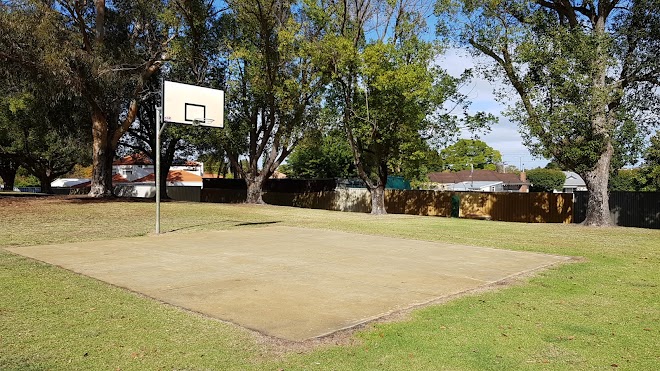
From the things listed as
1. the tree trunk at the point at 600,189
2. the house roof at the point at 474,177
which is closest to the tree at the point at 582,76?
→ the tree trunk at the point at 600,189

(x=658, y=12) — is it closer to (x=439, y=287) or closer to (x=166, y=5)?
(x=439, y=287)

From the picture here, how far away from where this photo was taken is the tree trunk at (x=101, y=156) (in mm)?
28484

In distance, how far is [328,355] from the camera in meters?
4.79

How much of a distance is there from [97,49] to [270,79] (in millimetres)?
9229

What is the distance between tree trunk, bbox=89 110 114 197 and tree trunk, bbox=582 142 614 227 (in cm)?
2556

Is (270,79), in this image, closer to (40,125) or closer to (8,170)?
(40,125)

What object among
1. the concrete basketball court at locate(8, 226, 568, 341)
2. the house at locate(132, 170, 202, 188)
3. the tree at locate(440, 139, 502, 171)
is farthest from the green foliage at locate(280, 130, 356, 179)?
the tree at locate(440, 139, 502, 171)

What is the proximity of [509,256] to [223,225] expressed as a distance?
1059 centimetres

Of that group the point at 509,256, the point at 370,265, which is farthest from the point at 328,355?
the point at 509,256

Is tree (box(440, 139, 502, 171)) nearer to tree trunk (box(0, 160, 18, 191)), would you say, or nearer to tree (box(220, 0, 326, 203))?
tree (box(220, 0, 326, 203))

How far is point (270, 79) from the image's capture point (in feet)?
95.1

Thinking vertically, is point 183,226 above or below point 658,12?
below

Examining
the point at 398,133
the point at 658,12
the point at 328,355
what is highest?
the point at 658,12

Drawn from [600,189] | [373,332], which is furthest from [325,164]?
[373,332]
